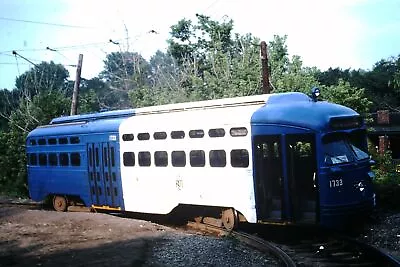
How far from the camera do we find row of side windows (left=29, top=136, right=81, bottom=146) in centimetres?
1691

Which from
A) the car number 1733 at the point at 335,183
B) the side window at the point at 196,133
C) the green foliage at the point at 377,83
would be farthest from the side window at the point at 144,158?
the green foliage at the point at 377,83

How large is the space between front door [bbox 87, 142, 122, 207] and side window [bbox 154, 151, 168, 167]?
1782mm

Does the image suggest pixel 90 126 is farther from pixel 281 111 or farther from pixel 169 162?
pixel 281 111

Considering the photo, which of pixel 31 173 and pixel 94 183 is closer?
pixel 94 183

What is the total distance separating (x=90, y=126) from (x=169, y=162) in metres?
3.95

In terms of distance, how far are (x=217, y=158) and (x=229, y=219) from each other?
1.49 meters

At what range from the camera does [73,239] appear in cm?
1116

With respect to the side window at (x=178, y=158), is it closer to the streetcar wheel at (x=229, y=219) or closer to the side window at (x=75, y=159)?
the streetcar wheel at (x=229, y=219)

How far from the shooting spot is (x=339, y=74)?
54.3 meters

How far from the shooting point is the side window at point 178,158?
13.2 m

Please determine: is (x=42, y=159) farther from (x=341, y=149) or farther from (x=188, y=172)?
(x=341, y=149)

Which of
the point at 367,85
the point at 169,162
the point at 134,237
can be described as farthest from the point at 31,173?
the point at 367,85

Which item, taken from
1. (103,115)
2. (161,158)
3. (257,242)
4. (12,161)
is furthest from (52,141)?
(12,161)

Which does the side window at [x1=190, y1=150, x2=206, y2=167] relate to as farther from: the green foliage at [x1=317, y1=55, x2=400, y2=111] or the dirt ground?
the green foliage at [x1=317, y1=55, x2=400, y2=111]
